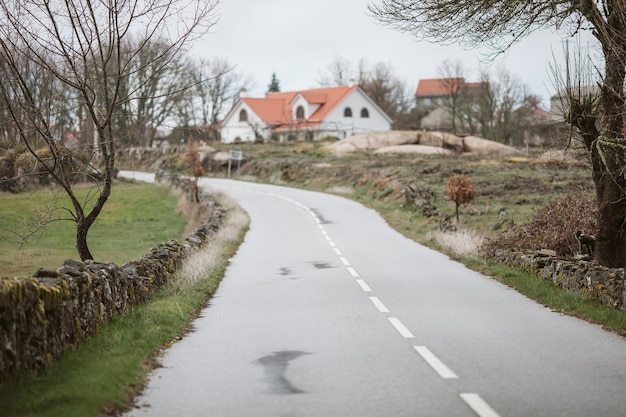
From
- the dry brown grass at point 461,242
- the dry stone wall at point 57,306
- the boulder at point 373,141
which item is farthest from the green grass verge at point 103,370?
the boulder at point 373,141

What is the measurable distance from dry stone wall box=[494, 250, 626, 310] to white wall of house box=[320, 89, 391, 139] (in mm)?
71330

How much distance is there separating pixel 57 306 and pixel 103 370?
105 centimetres

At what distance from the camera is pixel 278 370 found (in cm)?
851

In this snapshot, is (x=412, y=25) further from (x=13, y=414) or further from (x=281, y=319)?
(x=13, y=414)

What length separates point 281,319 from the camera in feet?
39.8

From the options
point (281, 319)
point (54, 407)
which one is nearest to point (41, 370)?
point (54, 407)

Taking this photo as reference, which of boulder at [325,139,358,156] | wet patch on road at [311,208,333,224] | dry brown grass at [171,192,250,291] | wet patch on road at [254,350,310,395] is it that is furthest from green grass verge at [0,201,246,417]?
boulder at [325,139,358,156]

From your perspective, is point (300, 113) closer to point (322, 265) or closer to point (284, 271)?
point (322, 265)

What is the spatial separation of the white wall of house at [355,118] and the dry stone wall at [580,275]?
7133cm

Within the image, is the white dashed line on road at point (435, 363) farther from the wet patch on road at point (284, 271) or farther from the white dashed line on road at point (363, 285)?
the wet patch on road at point (284, 271)

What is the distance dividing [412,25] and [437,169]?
31307 mm

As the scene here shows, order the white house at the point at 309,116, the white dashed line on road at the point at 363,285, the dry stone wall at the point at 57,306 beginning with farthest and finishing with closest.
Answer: the white house at the point at 309,116
the white dashed line on road at the point at 363,285
the dry stone wall at the point at 57,306

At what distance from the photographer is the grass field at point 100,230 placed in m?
22.8

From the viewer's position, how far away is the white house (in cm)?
8994
